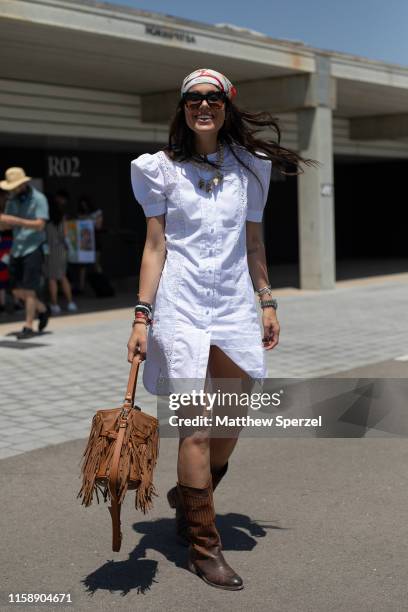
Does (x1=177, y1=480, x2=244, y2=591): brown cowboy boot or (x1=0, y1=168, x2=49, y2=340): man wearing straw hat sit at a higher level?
(x1=0, y1=168, x2=49, y2=340): man wearing straw hat

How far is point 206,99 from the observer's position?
11.9 ft

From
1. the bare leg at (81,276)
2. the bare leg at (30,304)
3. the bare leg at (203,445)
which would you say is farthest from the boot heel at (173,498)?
the bare leg at (81,276)

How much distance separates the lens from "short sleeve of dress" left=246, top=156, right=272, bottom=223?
377 cm

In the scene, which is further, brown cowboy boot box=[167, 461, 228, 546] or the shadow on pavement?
brown cowboy boot box=[167, 461, 228, 546]

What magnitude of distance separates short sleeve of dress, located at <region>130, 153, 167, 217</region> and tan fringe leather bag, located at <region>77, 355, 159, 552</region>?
713mm

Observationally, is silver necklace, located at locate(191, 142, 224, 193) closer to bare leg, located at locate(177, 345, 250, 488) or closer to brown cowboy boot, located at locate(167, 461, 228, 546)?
bare leg, located at locate(177, 345, 250, 488)

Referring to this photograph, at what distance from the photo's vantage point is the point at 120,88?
16.3 m

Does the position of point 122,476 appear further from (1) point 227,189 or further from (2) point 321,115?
(2) point 321,115

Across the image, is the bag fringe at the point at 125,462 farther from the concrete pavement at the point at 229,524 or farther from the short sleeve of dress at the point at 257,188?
the short sleeve of dress at the point at 257,188

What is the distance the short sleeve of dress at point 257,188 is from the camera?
3.77 m

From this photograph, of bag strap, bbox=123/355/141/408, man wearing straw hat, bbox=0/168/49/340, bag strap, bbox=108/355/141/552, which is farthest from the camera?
man wearing straw hat, bbox=0/168/49/340

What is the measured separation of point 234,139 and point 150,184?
0.43 m

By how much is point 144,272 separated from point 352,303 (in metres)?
10.8

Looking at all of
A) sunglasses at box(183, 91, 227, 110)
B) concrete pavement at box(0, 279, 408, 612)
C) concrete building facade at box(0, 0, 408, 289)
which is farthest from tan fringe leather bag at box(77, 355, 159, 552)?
concrete building facade at box(0, 0, 408, 289)
